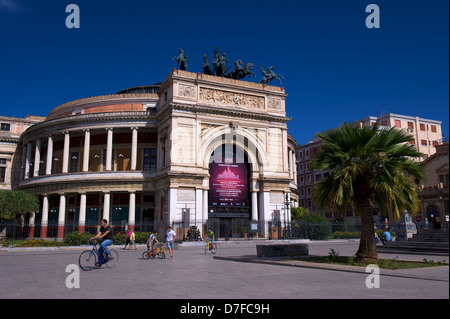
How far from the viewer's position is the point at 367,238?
48.8ft

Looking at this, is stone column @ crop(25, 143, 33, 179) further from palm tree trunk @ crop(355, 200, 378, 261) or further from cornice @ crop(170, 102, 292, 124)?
palm tree trunk @ crop(355, 200, 378, 261)

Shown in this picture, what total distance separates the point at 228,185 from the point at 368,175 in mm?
27482

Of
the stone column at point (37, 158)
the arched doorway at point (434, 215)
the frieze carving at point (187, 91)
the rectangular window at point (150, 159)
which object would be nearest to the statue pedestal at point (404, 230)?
the frieze carving at point (187, 91)

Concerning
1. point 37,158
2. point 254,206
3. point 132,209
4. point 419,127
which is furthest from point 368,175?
point 419,127

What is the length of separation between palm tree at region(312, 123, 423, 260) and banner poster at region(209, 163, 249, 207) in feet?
85.8

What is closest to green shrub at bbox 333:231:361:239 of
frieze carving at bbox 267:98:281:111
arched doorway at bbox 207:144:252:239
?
arched doorway at bbox 207:144:252:239

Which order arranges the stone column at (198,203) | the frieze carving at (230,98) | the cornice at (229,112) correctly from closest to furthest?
the stone column at (198,203) → the cornice at (229,112) → the frieze carving at (230,98)

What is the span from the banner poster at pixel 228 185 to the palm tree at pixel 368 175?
85.8ft

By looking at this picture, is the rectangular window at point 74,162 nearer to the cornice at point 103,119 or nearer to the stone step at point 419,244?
the cornice at point 103,119

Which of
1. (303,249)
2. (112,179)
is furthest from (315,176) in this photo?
(303,249)

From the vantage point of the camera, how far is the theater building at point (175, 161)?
4034 centimetres

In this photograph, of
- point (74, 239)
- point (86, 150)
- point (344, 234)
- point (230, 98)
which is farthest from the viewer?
point (86, 150)

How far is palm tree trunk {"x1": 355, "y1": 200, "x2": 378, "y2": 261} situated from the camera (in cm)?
1473

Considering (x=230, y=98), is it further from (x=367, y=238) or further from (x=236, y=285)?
(x=236, y=285)
